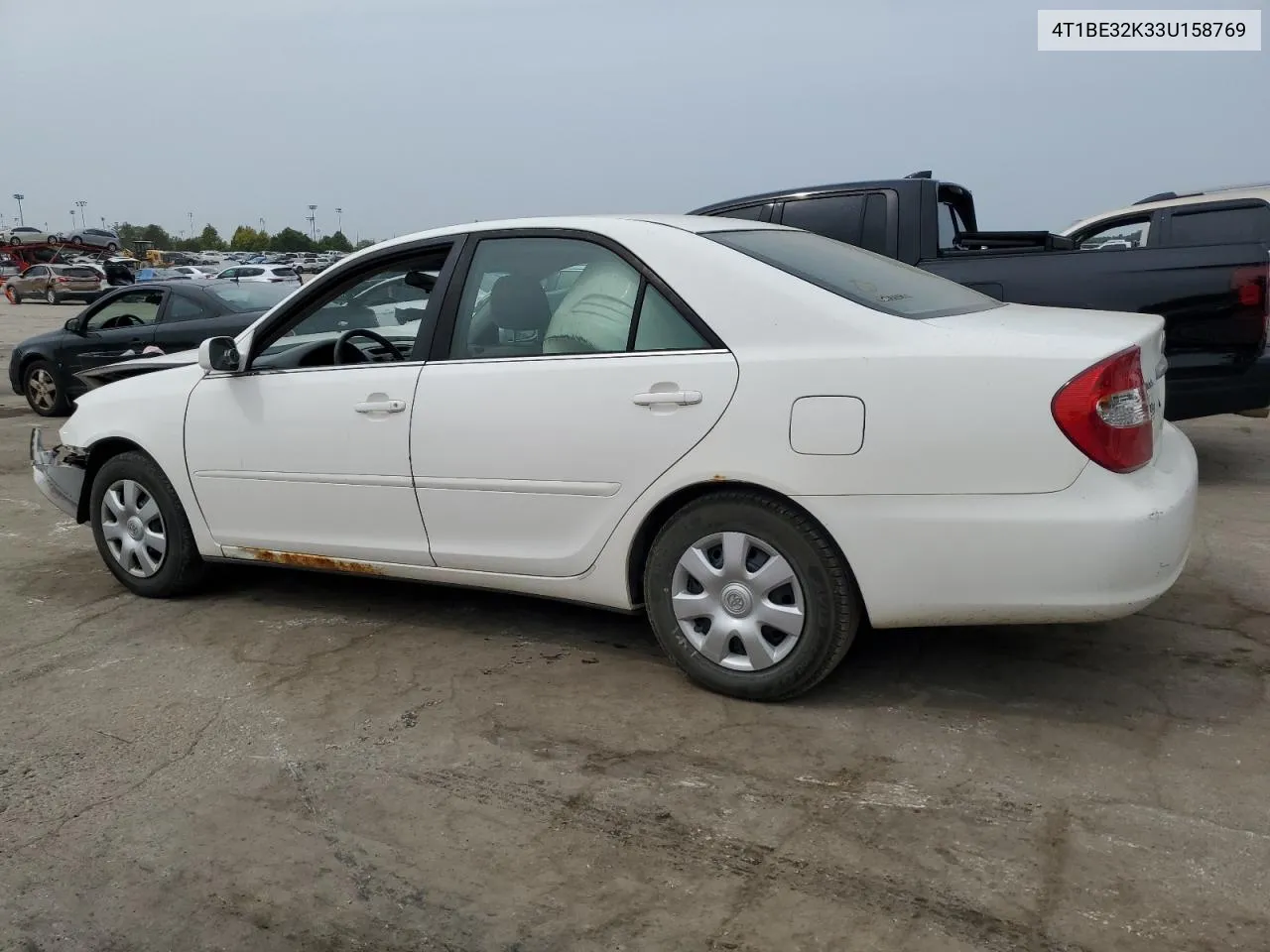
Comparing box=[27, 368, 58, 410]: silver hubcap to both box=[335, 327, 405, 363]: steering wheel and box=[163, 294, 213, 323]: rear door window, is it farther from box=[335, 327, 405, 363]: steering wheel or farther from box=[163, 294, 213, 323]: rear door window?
box=[335, 327, 405, 363]: steering wheel

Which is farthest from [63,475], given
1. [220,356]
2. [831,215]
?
[831,215]

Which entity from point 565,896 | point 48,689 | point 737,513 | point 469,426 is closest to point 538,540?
point 469,426

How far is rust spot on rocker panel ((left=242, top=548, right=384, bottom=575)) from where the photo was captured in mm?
4469

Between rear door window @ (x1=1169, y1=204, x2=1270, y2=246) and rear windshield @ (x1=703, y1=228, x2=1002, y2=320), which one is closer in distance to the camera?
rear windshield @ (x1=703, y1=228, x2=1002, y2=320)

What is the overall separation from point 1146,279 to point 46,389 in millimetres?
10465

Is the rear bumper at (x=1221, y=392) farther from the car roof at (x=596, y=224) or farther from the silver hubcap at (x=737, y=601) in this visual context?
the silver hubcap at (x=737, y=601)

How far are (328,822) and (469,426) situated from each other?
1469mm

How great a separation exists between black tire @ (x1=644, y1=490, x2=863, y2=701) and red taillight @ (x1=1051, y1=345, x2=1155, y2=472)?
77 centimetres

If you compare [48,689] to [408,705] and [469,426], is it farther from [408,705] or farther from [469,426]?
[469,426]

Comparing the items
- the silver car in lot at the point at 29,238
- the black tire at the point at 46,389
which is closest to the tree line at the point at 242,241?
the silver car in lot at the point at 29,238

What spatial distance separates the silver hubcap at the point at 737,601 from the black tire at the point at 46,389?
1005 centimetres

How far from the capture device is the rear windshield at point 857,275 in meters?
3.67

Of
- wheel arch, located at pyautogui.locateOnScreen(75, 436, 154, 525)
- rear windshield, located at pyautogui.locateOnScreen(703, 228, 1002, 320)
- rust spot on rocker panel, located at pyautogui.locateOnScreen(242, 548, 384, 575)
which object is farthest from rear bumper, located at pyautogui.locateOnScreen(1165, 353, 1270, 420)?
wheel arch, located at pyautogui.locateOnScreen(75, 436, 154, 525)

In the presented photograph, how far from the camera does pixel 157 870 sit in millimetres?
2854
